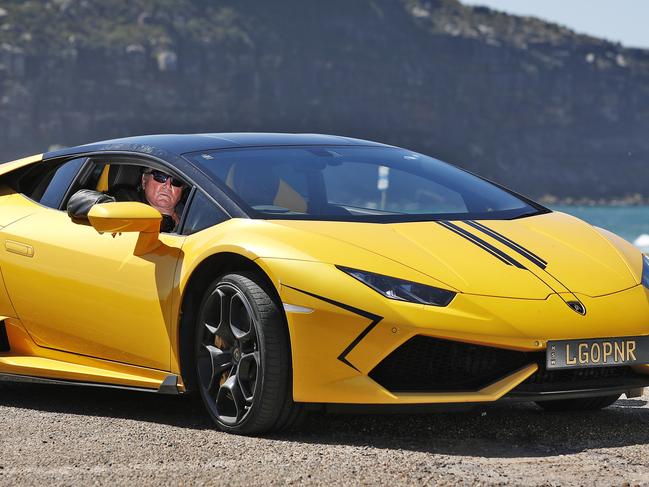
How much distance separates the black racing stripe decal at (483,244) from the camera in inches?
183

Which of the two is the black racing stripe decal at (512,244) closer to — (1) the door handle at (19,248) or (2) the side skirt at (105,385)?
(2) the side skirt at (105,385)

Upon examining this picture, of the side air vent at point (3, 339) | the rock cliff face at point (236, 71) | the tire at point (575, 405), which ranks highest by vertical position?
the tire at point (575, 405)

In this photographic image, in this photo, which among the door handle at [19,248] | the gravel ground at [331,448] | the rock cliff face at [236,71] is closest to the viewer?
the gravel ground at [331,448]

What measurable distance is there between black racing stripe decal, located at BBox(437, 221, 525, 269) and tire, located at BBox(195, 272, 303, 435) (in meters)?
0.84

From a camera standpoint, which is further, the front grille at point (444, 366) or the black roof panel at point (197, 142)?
the black roof panel at point (197, 142)

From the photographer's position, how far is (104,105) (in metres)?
170

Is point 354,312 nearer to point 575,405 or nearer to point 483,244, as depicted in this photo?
point 483,244

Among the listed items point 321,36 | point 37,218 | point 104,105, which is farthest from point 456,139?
point 37,218

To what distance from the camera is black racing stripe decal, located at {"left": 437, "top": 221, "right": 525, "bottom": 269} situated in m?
4.64

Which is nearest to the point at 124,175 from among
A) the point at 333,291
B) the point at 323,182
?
the point at 323,182

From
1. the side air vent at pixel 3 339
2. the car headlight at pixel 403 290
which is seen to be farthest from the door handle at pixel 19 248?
the car headlight at pixel 403 290

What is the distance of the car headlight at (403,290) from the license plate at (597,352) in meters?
0.42

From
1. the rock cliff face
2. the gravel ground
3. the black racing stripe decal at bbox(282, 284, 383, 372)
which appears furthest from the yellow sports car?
the rock cliff face

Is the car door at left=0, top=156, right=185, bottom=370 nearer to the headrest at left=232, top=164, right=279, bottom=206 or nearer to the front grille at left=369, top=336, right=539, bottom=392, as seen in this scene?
the headrest at left=232, top=164, right=279, bottom=206
